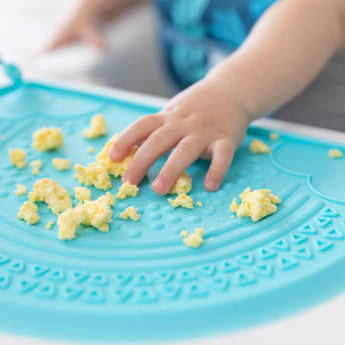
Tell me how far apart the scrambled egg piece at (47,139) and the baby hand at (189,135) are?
0.09 m

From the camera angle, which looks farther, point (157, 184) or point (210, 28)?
point (210, 28)

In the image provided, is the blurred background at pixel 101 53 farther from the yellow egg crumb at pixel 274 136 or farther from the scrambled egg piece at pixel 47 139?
the yellow egg crumb at pixel 274 136

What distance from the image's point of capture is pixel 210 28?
94 cm

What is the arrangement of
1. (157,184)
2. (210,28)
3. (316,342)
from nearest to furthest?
1. (316,342)
2. (157,184)
3. (210,28)

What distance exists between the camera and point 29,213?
1.55 ft

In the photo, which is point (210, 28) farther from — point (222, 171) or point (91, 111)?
point (222, 171)

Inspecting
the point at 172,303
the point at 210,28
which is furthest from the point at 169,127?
the point at 210,28

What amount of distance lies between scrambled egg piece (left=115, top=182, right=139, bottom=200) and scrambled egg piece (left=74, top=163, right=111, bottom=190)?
0.02 m

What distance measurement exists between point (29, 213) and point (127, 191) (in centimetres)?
9

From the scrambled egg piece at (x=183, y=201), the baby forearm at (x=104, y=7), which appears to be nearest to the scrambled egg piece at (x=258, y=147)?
the scrambled egg piece at (x=183, y=201)

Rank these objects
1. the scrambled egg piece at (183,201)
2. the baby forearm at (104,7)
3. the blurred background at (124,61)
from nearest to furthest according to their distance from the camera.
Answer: the scrambled egg piece at (183,201) → the blurred background at (124,61) → the baby forearm at (104,7)

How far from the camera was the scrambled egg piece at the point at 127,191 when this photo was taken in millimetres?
500

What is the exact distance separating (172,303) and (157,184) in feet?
0.48

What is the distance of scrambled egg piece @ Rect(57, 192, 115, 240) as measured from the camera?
1.47ft
